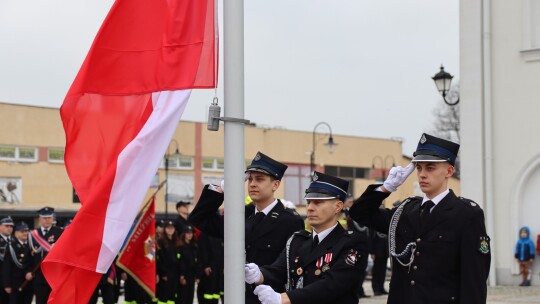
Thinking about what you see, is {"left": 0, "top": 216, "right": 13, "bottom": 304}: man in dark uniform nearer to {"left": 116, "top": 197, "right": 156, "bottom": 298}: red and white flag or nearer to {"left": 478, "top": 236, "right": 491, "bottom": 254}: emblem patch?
{"left": 116, "top": 197, "right": 156, "bottom": 298}: red and white flag

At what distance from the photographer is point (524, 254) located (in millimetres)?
21609

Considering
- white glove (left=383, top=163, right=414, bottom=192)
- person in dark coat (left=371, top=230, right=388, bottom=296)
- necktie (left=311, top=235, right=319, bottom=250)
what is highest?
white glove (left=383, top=163, right=414, bottom=192)

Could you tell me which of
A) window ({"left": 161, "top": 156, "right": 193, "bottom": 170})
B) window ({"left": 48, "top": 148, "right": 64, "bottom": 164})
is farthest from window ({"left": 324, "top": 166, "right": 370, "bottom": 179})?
window ({"left": 48, "top": 148, "right": 64, "bottom": 164})

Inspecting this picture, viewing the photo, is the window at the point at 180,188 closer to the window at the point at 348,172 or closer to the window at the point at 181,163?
the window at the point at 181,163

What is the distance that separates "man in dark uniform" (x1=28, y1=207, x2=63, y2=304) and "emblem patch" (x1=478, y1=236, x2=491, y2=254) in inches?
459

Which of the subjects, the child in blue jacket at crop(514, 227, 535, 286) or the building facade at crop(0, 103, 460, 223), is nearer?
the child in blue jacket at crop(514, 227, 535, 286)

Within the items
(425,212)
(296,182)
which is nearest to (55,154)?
(296,182)

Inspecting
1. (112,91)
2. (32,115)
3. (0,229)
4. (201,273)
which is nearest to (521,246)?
(201,273)

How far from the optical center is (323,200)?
6.21 m

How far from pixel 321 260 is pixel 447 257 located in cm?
83

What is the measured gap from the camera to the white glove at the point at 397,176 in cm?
579

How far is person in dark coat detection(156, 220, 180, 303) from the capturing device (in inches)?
719

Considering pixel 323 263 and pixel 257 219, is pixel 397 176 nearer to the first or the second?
pixel 323 263

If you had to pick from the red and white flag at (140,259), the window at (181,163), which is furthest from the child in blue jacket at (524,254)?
the window at (181,163)
